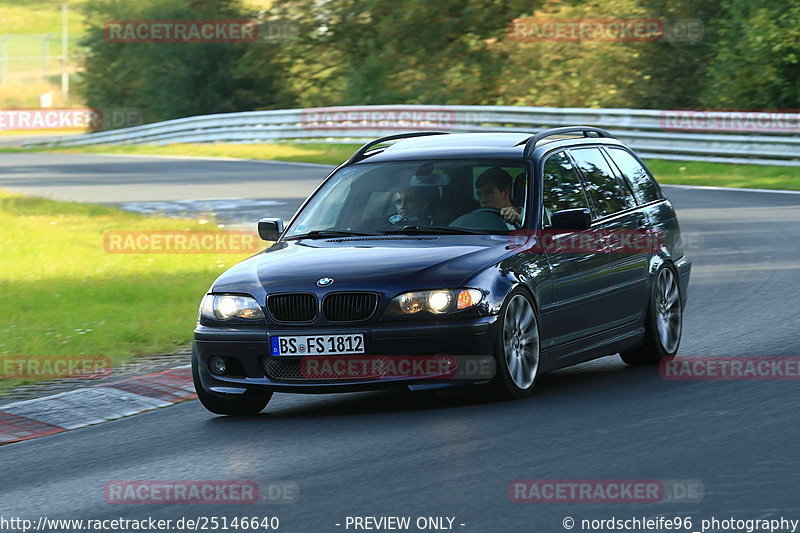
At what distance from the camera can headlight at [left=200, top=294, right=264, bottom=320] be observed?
28.6 feet

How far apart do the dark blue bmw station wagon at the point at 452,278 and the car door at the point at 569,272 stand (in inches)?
0.5

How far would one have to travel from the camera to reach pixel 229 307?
29.0ft

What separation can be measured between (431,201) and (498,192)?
424 millimetres

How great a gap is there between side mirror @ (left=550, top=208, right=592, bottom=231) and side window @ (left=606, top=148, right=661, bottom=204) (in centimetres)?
167

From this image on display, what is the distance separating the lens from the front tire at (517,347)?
28.3 ft

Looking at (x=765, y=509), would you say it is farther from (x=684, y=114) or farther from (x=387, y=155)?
(x=684, y=114)

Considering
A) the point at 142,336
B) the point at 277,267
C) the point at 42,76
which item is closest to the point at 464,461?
the point at 277,267

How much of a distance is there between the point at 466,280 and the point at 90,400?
2.88 m

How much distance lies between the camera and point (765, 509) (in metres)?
6.02
